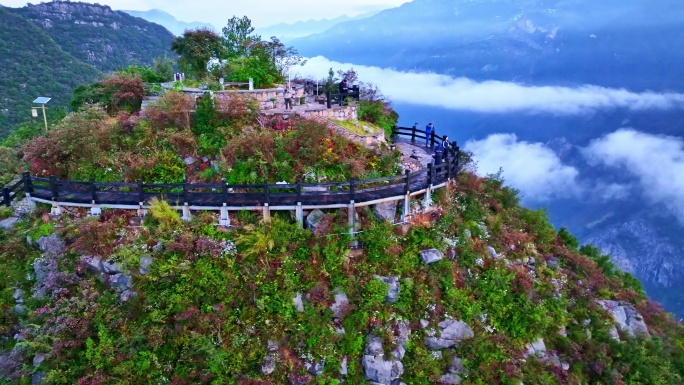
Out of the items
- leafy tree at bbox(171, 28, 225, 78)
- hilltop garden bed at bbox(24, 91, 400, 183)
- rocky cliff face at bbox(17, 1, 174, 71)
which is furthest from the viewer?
rocky cliff face at bbox(17, 1, 174, 71)

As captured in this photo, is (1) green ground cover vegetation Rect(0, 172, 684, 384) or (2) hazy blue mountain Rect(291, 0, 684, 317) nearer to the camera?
(1) green ground cover vegetation Rect(0, 172, 684, 384)

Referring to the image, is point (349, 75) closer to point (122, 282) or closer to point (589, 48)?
point (122, 282)

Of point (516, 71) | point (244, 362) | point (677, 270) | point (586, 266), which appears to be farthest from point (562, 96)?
point (244, 362)

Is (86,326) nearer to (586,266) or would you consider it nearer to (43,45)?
(586,266)

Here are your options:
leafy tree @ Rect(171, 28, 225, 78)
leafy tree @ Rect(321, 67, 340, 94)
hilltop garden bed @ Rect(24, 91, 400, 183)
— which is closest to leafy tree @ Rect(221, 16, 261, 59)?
leafy tree @ Rect(171, 28, 225, 78)

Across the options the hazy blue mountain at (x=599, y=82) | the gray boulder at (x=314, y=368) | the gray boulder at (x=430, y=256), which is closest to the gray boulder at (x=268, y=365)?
the gray boulder at (x=314, y=368)

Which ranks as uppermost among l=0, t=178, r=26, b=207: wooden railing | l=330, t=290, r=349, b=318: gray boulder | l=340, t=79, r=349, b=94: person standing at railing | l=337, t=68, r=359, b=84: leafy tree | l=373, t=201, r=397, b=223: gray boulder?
l=337, t=68, r=359, b=84: leafy tree

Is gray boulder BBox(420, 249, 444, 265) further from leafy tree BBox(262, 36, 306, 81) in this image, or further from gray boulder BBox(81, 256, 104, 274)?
leafy tree BBox(262, 36, 306, 81)
